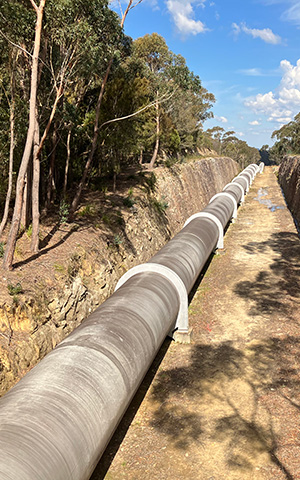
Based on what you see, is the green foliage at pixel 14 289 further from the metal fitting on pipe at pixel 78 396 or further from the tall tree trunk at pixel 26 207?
the tall tree trunk at pixel 26 207

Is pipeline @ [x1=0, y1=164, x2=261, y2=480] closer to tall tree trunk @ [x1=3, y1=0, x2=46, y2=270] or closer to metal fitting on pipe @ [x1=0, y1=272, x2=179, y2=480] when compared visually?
metal fitting on pipe @ [x1=0, y1=272, x2=179, y2=480]

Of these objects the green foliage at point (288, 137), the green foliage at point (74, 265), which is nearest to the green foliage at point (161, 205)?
the green foliage at point (74, 265)

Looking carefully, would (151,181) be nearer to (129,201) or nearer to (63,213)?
(129,201)

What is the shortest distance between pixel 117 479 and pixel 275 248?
1790 cm

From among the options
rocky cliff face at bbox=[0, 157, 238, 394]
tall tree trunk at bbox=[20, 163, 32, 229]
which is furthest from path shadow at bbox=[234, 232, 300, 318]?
tall tree trunk at bbox=[20, 163, 32, 229]

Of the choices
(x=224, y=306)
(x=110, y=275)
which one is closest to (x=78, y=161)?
(x=110, y=275)

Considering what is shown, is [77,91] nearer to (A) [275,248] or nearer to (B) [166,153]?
(A) [275,248]

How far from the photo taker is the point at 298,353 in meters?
11.0

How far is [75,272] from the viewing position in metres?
13.6

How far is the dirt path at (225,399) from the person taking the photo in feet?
24.5

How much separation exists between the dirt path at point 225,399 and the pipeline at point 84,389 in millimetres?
1588

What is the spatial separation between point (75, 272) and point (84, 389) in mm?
7703

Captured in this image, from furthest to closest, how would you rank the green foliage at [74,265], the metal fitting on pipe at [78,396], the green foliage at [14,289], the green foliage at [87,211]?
the green foliage at [87,211], the green foliage at [74,265], the green foliage at [14,289], the metal fitting on pipe at [78,396]

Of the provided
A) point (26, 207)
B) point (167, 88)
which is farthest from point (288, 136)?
point (26, 207)
